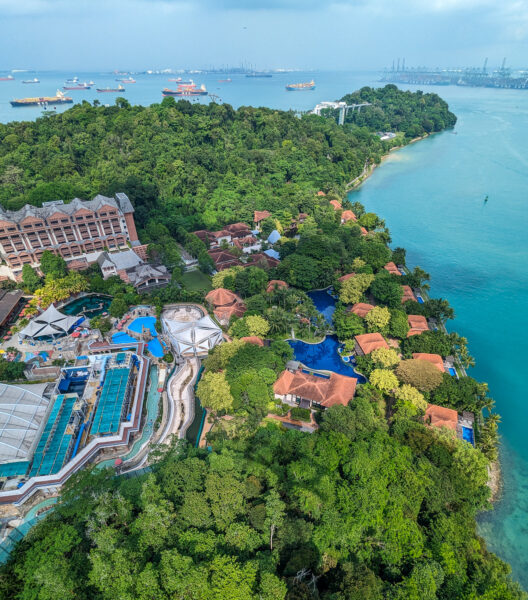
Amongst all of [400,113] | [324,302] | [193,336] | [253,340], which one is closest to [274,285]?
[324,302]

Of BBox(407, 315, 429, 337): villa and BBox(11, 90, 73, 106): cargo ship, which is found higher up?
BBox(11, 90, 73, 106): cargo ship

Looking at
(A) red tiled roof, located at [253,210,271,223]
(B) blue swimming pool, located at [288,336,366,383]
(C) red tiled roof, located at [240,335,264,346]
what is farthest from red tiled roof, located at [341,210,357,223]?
(C) red tiled roof, located at [240,335,264,346]

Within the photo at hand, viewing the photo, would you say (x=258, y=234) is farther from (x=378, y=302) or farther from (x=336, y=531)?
(x=336, y=531)

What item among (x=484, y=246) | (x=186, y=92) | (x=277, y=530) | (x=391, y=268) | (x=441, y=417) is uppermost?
(x=186, y=92)

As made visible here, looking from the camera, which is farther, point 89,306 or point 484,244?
point 484,244

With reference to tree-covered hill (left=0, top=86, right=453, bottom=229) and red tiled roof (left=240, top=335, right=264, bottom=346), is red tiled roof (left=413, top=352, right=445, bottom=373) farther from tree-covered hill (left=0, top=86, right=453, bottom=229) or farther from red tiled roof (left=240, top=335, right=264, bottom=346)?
tree-covered hill (left=0, top=86, right=453, bottom=229)

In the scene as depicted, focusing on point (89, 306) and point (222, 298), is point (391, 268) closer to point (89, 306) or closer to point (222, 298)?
point (222, 298)
